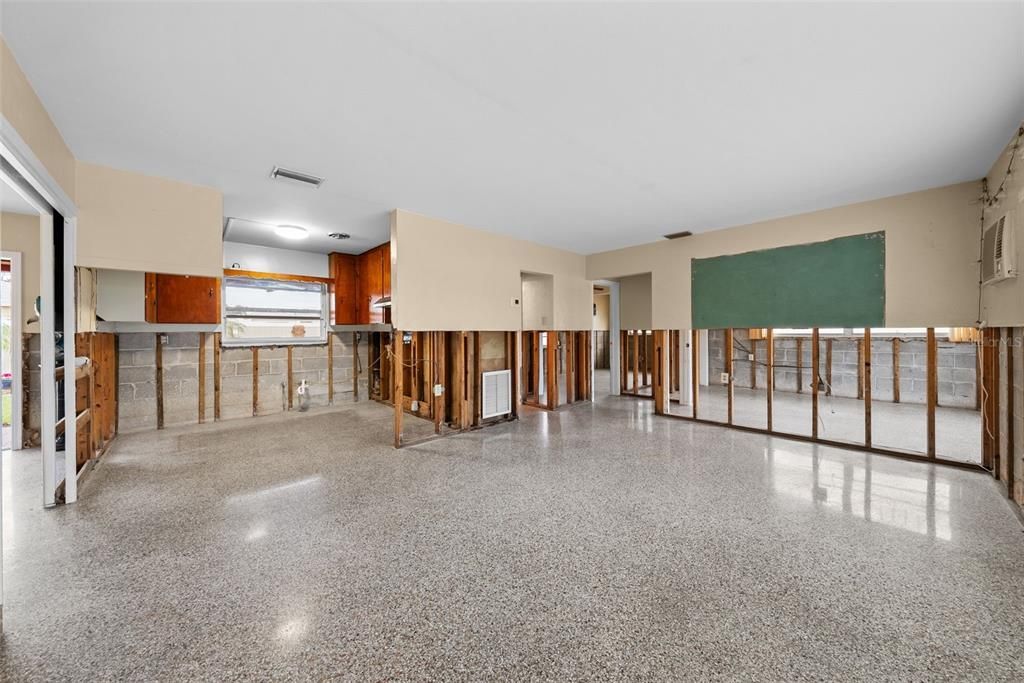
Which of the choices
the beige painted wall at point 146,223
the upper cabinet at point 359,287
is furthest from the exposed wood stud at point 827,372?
the beige painted wall at point 146,223

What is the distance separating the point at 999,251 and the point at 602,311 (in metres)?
8.19

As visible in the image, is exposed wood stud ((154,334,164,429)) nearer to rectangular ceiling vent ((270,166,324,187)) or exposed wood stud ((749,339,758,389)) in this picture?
rectangular ceiling vent ((270,166,324,187))

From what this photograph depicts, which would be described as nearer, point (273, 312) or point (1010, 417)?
point (1010, 417)

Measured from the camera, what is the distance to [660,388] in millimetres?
5477

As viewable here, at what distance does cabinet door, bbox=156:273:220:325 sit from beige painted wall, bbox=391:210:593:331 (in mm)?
2524

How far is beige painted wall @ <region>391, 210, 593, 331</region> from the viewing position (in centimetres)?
395

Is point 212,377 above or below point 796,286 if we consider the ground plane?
below

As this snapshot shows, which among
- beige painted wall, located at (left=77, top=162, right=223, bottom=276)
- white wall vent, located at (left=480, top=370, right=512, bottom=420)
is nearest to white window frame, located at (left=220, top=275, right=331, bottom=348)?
beige painted wall, located at (left=77, top=162, right=223, bottom=276)

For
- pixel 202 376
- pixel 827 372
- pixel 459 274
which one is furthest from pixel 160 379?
A: pixel 827 372

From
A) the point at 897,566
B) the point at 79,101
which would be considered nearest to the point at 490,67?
the point at 79,101

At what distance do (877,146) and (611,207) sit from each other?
1952mm

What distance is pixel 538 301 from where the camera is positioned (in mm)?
5914

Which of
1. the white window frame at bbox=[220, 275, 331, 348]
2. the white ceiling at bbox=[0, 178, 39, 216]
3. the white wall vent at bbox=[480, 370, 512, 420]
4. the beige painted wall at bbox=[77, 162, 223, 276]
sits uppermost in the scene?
the white ceiling at bbox=[0, 178, 39, 216]

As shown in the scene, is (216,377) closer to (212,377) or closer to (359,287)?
(212,377)
